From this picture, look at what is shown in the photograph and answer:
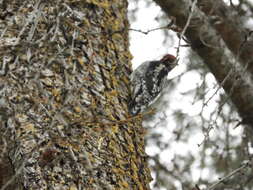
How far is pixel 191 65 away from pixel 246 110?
0.67 m

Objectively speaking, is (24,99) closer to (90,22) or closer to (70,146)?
(70,146)

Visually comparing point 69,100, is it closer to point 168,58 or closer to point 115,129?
point 115,129

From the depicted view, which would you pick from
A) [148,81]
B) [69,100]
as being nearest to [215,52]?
[148,81]

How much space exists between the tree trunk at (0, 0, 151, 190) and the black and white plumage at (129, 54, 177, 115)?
8.8 inches

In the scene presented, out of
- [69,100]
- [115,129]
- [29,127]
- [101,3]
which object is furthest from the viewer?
[101,3]

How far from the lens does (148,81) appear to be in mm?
4680

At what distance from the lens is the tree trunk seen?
7.75 feet

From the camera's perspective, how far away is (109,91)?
319 cm

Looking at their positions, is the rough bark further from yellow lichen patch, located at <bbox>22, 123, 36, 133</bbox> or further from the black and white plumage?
yellow lichen patch, located at <bbox>22, 123, 36, 133</bbox>

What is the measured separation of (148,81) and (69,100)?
2.48 metres

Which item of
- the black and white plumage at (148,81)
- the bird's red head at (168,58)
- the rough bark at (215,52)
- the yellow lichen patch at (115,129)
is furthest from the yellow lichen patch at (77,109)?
the bird's red head at (168,58)

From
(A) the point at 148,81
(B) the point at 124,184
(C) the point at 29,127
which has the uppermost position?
(A) the point at 148,81

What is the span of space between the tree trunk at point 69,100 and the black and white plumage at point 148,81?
223 millimetres

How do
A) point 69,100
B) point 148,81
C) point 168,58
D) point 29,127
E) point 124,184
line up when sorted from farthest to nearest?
point 168,58, point 148,81, point 124,184, point 29,127, point 69,100
